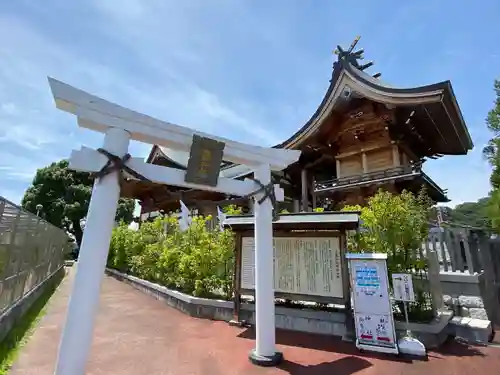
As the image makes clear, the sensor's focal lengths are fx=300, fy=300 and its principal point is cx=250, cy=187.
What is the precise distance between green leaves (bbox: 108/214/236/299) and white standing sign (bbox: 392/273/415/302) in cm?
370

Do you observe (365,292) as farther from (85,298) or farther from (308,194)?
(308,194)

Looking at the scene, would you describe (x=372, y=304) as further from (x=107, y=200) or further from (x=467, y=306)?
(x=107, y=200)

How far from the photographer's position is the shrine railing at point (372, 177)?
10934mm

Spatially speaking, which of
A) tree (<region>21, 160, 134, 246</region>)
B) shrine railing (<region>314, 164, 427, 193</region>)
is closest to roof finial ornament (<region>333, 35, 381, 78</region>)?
shrine railing (<region>314, 164, 427, 193</region>)

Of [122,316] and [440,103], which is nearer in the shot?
[122,316]

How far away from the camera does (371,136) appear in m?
12.7

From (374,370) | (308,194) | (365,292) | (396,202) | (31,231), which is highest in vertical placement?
(308,194)

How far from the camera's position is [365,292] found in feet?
16.5

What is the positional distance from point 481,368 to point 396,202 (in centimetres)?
277

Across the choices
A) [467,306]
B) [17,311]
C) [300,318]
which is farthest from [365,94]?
[17,311]

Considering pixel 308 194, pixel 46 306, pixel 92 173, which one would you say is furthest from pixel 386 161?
pixel 46 306

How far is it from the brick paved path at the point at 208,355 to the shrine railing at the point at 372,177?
7044 mm

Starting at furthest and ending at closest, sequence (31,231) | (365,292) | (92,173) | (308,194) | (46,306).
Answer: (308,194), (46,306), (31,231), (365,292), (92,173)

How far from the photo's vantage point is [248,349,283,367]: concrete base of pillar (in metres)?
4.14
